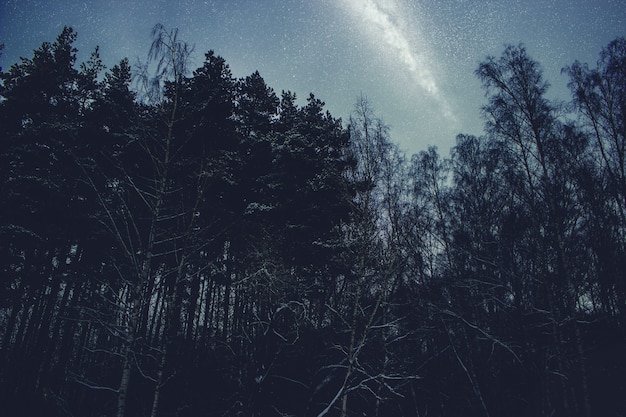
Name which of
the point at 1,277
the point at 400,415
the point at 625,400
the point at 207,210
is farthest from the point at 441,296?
the point at 1,277

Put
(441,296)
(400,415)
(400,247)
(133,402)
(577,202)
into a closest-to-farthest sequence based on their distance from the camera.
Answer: (400,247) → (133,402) → (400,415) → (577,202) → (441,296)

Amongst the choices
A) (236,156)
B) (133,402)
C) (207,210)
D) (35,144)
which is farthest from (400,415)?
(35,144)

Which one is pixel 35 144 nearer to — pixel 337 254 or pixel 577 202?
pixel 337 254

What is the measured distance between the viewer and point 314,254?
1316cm

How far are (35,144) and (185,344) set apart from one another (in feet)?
36.7

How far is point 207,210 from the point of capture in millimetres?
13695

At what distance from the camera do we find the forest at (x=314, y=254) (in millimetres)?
11086

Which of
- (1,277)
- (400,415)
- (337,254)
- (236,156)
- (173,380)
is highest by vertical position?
(236,156)

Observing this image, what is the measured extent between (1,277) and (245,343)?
10438 mm

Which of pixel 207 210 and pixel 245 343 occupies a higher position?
pixel 207 210

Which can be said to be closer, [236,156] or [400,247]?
[400,247]

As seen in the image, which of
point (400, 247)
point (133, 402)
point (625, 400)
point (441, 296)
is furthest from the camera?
point (441, 296)

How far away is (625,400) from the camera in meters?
11.2

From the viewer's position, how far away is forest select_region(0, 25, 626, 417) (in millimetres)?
11086
